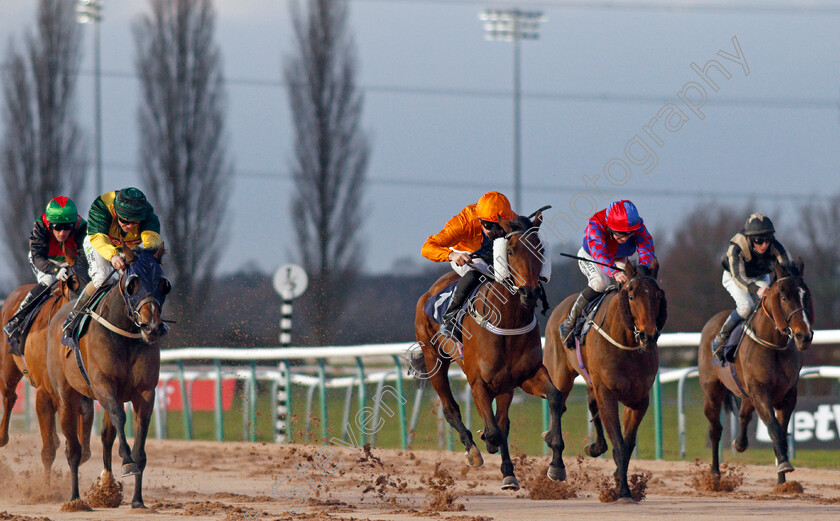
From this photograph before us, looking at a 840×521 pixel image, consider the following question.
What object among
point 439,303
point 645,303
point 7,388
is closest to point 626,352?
point 645,303

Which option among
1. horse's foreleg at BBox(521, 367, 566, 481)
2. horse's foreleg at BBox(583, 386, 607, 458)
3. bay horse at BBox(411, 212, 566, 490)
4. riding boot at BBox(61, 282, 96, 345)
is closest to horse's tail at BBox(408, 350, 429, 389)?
bay horse at BBox(411, 212, 566, 490)

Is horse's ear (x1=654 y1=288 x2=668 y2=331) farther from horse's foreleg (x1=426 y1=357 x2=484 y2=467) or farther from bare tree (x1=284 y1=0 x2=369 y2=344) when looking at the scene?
bare tree (x1=284 y1=0 x2=369 y2=344)

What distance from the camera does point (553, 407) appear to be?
7297mm

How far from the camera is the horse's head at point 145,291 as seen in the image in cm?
715

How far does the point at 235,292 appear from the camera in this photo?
10.2 m

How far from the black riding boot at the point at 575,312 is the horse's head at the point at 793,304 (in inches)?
47.1

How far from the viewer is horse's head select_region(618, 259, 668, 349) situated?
7.23 metres

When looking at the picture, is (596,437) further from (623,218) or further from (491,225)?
(491,225)

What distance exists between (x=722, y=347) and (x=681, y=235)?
93.7ft

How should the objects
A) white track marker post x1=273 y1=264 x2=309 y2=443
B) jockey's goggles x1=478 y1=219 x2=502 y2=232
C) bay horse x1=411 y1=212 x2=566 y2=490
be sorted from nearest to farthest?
1. bay horse x1=411 y1=212 x2=566 y2=490
2. jockey's goggles x1=478 y1=219 x2=502 y2=232
3. white track marker post x1=273 y1=264 x2=309 y2=443

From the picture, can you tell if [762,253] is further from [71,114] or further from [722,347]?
[71,114]

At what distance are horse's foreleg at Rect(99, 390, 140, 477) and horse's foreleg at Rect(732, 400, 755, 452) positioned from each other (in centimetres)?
444

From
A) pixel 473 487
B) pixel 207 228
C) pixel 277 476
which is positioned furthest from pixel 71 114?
pixel 473 487

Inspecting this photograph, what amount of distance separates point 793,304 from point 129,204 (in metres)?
4.43
